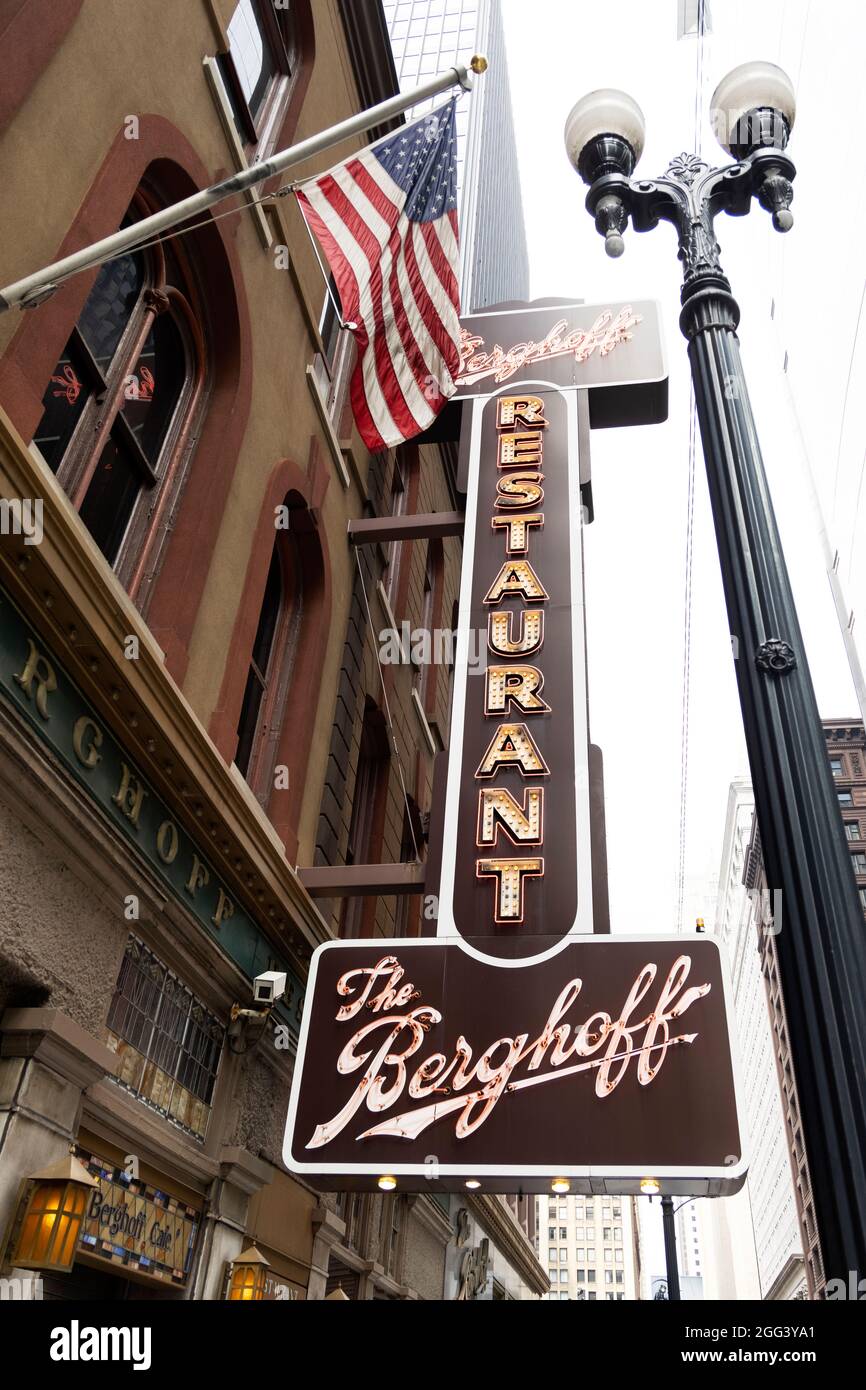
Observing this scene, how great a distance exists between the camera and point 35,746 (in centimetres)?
577

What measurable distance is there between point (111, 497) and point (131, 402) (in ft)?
2.87

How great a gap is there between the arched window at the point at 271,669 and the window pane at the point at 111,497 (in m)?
2.11

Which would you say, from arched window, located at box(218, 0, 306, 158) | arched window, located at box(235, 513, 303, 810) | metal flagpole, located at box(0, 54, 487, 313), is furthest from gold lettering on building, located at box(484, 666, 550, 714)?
arched window, located at box(218, 0, 306, 158)

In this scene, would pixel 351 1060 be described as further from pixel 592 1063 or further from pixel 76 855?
pixel 76 855

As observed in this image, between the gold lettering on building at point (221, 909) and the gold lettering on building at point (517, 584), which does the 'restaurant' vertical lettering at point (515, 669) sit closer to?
the gold lettering on building at point (517, 584)

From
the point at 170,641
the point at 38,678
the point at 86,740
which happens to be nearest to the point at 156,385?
the point at 170,641

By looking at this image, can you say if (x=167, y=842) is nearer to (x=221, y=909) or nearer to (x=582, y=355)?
(x=221, y=909)

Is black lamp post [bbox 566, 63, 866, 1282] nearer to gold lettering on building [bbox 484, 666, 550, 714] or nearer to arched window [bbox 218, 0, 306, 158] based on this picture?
arched window [bbox 218, 0, 306, 158]

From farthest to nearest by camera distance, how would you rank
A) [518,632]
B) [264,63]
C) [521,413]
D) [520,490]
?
[521,413], [520,490], [264,63], [518,632]

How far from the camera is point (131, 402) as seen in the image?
8172 millimetres

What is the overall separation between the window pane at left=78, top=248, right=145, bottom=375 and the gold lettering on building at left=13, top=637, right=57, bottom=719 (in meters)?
2.76

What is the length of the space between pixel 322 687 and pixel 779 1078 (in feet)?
315

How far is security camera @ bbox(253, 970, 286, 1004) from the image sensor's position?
28.1 feet
